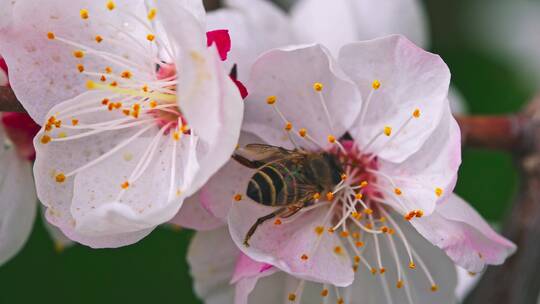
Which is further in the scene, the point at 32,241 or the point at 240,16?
the point at 32,241

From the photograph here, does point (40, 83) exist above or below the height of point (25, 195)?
above

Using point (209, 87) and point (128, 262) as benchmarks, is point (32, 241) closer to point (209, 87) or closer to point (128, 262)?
point (128, 262)

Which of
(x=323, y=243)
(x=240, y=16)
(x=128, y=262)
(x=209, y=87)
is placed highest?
(x=209, y=87)

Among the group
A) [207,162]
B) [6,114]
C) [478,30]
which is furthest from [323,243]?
[478,30]

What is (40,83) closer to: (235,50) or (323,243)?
(235,50)

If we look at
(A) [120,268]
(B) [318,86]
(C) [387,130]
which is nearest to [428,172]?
(C) [387,130]

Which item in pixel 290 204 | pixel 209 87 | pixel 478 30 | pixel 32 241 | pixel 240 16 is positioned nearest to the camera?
pixel 209 87

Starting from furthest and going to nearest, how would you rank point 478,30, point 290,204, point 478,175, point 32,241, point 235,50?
point 478,30 → point 478,175 → point 32,241 → point 235,50 → point 290,204

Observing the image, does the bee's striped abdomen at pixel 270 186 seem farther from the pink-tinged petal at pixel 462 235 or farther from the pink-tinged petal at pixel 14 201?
the pink-tinged petal at pixel 14 201
